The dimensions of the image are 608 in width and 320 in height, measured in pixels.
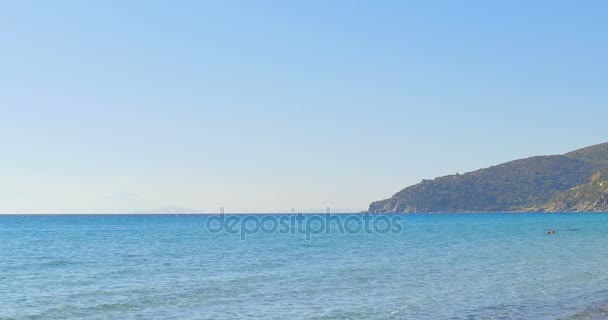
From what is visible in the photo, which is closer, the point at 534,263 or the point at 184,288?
the point at 184,288

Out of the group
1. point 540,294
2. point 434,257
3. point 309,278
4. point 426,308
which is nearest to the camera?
point 426,308

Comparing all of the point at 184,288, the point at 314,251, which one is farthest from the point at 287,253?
the point at 184,288

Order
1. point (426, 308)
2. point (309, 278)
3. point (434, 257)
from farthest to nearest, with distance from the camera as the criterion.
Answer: point (434, 257), point (309, 278), point (426, 308)

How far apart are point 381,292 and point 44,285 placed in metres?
19.4

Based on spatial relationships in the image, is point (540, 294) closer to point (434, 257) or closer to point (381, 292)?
point (381, 292)

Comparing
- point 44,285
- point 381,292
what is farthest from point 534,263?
point 44,285

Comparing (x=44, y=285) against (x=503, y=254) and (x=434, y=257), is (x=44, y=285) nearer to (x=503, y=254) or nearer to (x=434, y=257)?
(x=434, y=257)

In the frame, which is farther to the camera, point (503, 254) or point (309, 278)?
point (503, 254)

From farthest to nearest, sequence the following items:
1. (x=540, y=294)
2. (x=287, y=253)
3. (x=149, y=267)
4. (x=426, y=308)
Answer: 1. (x=287, y=253)
2. (x=149, y=267)
3. (x=540, y=294)
4. (x=426, y=308)

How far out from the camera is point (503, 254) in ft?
207

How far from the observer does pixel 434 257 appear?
6038 centimetres

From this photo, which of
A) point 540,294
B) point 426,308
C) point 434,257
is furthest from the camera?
point 434,257

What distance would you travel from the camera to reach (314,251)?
69.5 meters

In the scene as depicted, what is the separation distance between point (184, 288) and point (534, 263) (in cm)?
2925
